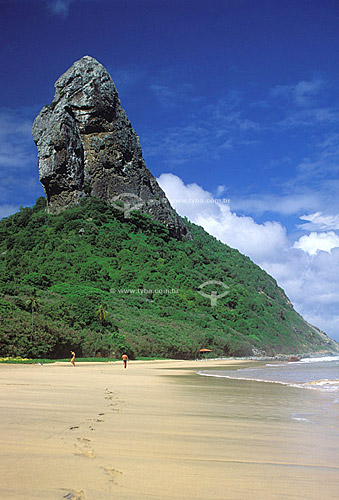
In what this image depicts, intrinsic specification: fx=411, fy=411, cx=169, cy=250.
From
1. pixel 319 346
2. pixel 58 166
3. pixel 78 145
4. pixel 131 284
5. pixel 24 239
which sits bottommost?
pixel 319 346

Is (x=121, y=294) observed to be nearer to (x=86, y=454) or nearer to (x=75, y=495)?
(x=86, y=454)

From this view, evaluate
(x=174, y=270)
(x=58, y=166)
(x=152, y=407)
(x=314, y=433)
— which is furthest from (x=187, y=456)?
(x=58, y=166)

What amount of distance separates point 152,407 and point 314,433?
13.1 feet

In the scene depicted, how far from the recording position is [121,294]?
263ft

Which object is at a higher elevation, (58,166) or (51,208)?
(58,166)

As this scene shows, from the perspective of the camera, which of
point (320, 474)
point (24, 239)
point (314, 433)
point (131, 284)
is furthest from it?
point (24, 239)

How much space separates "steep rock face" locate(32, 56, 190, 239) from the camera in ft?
340

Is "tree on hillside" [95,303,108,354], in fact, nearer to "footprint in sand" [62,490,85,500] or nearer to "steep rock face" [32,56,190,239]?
"footprint in sand" [62,490,85,500]

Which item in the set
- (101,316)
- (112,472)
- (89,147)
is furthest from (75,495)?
(89,147)

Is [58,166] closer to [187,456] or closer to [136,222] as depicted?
[136,222]

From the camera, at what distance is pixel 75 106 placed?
10919 cm

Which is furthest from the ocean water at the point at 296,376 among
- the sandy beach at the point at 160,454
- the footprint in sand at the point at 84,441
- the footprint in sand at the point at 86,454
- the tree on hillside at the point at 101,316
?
the tree on hillside at the point at 101,316

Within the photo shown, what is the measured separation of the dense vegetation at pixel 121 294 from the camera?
4481cm

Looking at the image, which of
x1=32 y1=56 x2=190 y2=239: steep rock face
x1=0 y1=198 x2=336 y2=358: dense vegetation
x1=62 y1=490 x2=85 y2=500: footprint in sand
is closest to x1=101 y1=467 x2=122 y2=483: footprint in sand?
x1=62 y1=490 x2=85 y2=500: footprint in sand
